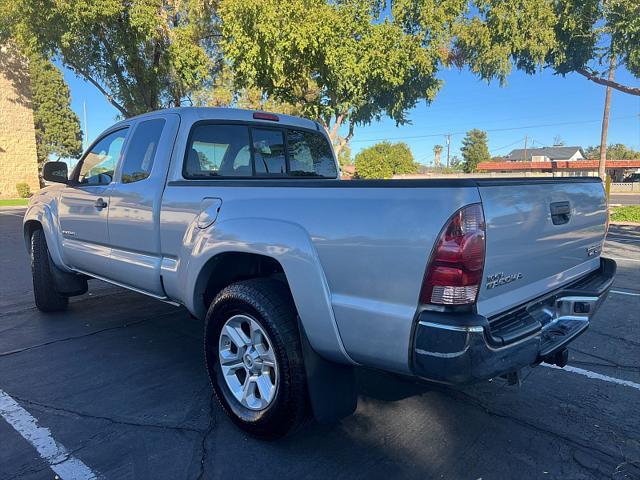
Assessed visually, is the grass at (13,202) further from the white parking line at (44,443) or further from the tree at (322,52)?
the white parking line at (44,443)

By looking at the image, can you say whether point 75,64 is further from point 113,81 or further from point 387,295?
point 387,295

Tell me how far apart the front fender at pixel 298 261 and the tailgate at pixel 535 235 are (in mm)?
743

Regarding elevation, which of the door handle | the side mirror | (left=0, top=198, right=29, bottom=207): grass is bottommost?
(left=0, top=198, right=29, bottom=207): grass

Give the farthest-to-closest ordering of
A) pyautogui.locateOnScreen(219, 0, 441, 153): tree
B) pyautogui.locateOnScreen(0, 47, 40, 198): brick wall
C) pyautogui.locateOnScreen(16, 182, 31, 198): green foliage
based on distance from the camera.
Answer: pyautogui.locateOnScreen(16, 182, 31, 198): green foliage, pyautogui.locateOnScreen(0, 47, 40, 198): brick wall, pyautogui.locateOnScreen(219, 0, 441, 153): tree

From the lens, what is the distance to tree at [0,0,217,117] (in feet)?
44.1

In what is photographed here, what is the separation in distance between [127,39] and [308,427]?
14.9m

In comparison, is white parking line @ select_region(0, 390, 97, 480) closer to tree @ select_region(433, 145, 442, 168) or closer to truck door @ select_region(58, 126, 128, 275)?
truck door @ select_region(58, 126, 128, 275)

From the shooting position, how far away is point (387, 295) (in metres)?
2.25

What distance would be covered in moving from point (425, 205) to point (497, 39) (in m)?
15.2

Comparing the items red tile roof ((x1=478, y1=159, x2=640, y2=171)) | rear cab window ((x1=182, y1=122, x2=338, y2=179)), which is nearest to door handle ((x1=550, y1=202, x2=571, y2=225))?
rear cab window ((x1=182, y1=122, x2=338, y2=179))

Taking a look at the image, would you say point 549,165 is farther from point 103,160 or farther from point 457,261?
point 457,261

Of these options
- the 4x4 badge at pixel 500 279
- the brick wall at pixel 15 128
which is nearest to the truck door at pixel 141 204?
the 4x4 badge at pixel 500 279

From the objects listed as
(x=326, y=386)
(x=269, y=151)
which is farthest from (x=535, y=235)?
(x=269, y=151)

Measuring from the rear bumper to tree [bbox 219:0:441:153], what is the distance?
→ 33.6 ft
